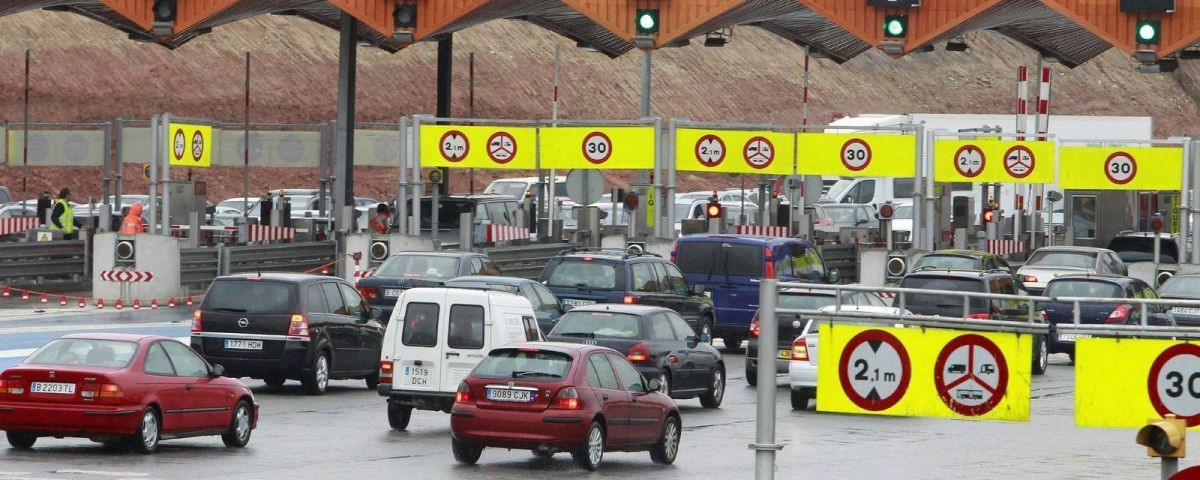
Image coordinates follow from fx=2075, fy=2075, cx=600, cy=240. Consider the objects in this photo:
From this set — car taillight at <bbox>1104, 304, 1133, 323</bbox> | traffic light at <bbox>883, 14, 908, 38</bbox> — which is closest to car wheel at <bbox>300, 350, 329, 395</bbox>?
car taillight at <bbox>1104, 304, 1133, 323</bbox>

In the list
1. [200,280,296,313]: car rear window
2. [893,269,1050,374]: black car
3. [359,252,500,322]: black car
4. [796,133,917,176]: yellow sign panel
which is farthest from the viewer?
[796,133,917,176]: yellow sign panel

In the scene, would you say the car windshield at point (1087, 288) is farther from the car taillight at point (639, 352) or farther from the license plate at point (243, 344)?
the license plate at point (243, 344)

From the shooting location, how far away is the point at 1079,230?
52.6 m

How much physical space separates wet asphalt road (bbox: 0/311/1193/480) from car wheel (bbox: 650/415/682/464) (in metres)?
0.13

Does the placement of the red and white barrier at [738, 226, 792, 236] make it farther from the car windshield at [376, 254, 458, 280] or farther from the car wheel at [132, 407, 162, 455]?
the car wheel at [132, 407, 162, 455]

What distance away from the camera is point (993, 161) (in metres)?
38.9

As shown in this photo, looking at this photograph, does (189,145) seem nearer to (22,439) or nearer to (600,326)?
(600,326)

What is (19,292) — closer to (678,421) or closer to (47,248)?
(47,248)

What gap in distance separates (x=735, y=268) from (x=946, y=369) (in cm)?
1954

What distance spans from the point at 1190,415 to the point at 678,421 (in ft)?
27.1

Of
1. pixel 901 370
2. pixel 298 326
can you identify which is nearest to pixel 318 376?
pixel 298 326

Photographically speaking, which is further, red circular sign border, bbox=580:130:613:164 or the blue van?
red circular sign border, bbox=580:130:613:164

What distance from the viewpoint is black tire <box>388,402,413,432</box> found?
21.1m

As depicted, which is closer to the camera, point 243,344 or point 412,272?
point 243,344
